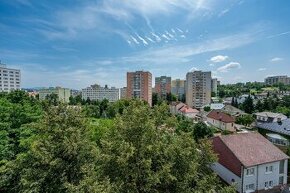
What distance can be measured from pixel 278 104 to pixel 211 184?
260 feet

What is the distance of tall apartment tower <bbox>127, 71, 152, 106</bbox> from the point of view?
94938 millimetres

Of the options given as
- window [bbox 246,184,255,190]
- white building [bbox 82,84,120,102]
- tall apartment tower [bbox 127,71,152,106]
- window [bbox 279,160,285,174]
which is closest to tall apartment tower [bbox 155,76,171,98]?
tall apartment tower [bbox 127,71,152,106]

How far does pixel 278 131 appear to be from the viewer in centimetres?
3522

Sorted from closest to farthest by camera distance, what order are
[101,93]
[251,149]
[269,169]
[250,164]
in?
[250,164] → [269,169] → [251,149] → [101,93]

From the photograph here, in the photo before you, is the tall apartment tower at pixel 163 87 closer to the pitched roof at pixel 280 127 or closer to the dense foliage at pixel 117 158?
the pitched roof at pixel 280 127

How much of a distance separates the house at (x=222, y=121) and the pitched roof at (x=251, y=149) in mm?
24852

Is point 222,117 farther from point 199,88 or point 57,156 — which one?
point 57,156

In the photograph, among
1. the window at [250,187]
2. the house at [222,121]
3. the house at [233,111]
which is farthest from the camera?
the house at [233,111]

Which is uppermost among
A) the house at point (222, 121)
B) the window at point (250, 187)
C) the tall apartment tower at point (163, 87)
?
the tall apartment tower at point (163, 87)

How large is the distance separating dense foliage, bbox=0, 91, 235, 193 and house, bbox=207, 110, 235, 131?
39.8 meters

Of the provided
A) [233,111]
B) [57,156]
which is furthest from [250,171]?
[233,111]

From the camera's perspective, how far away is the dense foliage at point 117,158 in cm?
1020

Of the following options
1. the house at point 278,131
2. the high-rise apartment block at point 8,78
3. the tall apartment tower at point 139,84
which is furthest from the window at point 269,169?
the high-rise apartment block at point 8,78

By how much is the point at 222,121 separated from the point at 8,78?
109229mm
